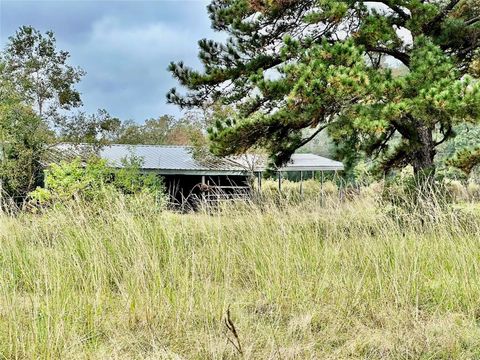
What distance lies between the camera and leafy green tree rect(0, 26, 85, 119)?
18.2m

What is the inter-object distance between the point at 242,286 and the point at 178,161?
57.6 ft

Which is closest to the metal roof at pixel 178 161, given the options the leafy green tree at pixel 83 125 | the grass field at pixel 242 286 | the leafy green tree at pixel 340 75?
the leafy green tree at pixel 83 125

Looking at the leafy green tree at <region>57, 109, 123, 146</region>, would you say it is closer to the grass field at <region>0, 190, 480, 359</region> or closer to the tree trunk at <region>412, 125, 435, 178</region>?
the tree trunk at <region>412, 125, 435, 178</region>

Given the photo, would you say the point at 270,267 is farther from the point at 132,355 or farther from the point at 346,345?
the point at 132,355

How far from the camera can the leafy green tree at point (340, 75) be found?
23.9 ft

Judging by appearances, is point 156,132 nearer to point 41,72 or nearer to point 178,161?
point 178,161

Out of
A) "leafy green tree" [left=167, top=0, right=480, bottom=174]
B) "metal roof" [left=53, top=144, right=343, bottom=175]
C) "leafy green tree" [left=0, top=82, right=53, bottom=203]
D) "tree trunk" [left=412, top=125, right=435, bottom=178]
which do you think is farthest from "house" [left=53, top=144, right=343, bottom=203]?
"tree trunk" [left=412, top=125, right=435, bottom=178]

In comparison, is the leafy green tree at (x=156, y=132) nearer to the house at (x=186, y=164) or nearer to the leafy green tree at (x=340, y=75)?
the house at (x=186, y=164)

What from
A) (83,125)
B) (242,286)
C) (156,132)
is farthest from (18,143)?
(156,132)

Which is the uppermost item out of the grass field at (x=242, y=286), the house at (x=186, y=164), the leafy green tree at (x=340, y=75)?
the leafy green tree at (x=340, y=75)

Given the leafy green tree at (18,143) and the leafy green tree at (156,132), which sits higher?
the leafy green tree at (156,132)

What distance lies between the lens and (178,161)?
71.7 ft

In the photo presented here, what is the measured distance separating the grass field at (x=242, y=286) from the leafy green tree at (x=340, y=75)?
2.02 meters

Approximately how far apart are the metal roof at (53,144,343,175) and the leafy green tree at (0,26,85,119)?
194cm
